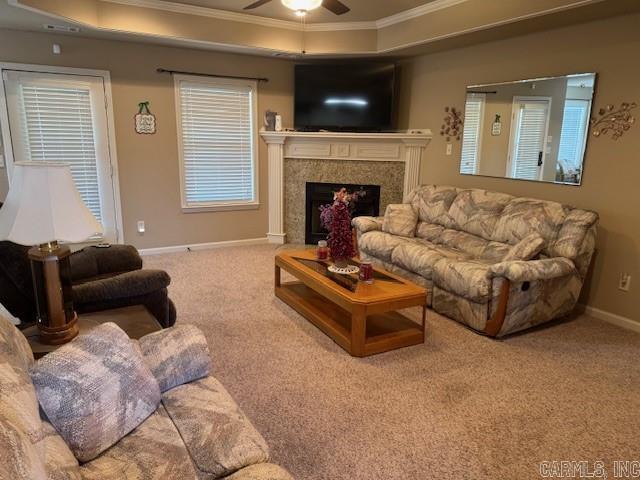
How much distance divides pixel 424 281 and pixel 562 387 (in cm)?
142

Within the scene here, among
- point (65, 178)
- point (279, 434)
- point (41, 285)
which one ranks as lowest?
point (279, 434)

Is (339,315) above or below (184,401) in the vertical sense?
below

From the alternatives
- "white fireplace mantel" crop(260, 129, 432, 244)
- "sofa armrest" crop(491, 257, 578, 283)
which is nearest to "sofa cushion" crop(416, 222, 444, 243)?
"white fireplace mantel" crop(260, 129, 432, 244)

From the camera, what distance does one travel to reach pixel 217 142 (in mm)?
5656

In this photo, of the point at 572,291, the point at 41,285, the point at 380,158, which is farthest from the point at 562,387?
the point at 380,158

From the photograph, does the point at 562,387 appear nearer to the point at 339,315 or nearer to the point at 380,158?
the point at 339,315

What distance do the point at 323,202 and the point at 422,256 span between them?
245cm

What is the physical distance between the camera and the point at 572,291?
3.56m

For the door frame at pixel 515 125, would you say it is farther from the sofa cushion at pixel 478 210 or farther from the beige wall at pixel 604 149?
the sofa cushion at pixel 478 210

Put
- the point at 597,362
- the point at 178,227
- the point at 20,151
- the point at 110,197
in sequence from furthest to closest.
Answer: the point at 178,227 < the point at 110,197 < the point at 20,151 < the point at 597,362

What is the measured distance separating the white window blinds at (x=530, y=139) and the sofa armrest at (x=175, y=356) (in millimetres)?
3625

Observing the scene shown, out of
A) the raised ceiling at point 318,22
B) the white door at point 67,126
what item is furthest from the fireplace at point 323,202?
the white door at point 67,126

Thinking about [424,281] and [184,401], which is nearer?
[184,401]

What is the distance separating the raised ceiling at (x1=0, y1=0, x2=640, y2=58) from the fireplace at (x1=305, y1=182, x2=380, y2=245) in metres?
1.66
